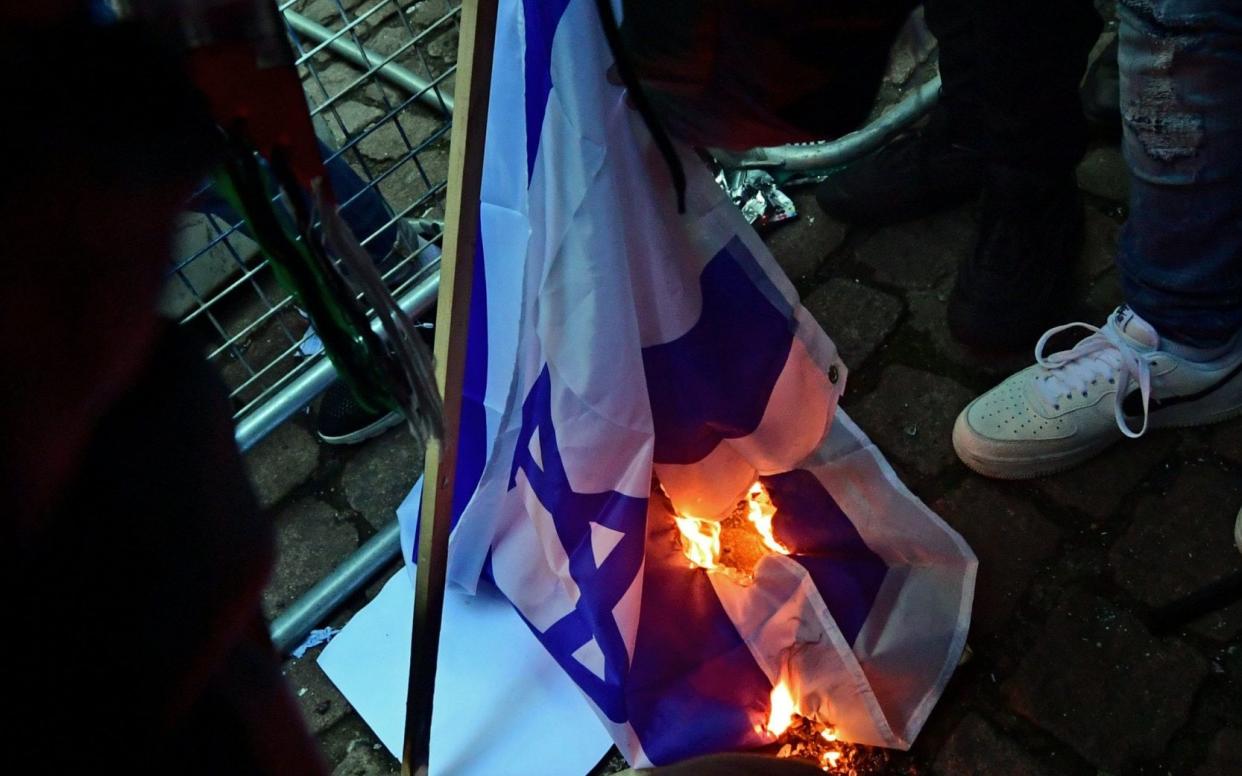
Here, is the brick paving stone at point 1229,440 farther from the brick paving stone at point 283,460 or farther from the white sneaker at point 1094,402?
the brick paving stone at point 283,460

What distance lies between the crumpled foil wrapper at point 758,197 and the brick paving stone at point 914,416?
504 millimetres

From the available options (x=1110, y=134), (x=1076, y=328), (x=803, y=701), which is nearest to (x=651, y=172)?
(x=803, y=701)

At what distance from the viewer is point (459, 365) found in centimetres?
123

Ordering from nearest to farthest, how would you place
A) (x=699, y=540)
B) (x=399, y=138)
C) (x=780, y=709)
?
(x=780, y=709)
(x=699, y=540)
(x=399, y=138)

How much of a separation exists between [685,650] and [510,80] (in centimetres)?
85

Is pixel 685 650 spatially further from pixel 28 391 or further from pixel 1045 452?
pixel 28 391

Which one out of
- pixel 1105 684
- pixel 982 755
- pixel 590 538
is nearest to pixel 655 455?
pixel 590 538

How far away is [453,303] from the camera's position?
1199mm

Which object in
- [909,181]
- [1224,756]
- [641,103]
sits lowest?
[1224,756]

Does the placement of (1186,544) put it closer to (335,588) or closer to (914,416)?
(914,416)

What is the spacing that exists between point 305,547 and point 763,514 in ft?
3.14

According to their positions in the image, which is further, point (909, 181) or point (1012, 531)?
point (909, 181)

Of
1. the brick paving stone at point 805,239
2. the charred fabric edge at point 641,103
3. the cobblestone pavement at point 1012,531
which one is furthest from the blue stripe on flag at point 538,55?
the brick paving stone at point 805,239

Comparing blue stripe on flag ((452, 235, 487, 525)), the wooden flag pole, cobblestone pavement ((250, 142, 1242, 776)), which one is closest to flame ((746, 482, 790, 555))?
cobblestone pavement ((250, 142, 1242, 776))
